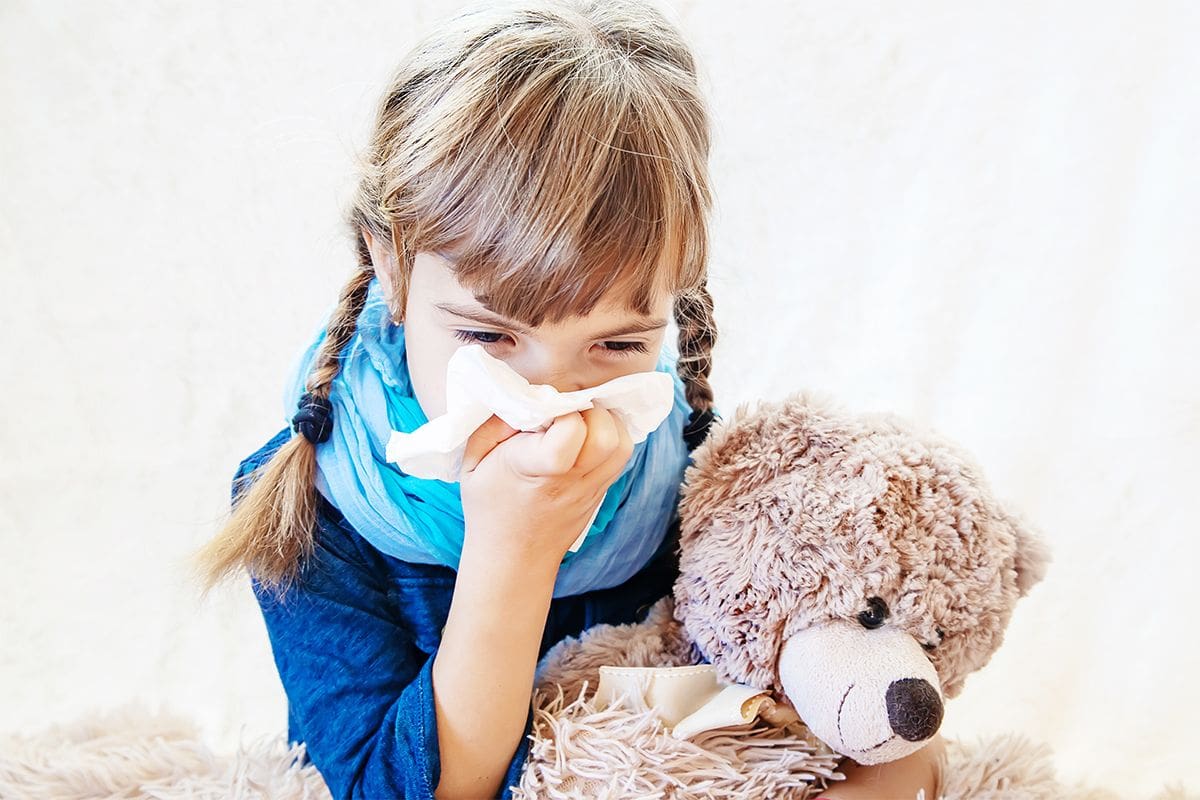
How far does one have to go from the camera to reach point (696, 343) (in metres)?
0.86

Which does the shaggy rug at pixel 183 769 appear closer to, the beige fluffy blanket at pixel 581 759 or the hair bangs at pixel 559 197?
the beige fluffy blanket at pixel 581 759

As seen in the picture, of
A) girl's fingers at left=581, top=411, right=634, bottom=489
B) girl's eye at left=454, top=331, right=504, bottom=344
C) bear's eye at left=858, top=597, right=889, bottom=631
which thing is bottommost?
bear's eye at left=858, top=597, right=889, bottom=631

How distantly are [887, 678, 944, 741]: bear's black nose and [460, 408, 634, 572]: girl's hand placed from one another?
0.20m

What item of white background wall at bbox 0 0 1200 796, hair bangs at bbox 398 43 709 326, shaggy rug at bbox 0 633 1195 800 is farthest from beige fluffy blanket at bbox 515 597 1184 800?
white background wall at bbox 0 0 1200 796

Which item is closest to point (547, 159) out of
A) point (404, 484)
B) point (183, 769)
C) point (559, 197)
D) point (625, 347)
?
point (559, 197)

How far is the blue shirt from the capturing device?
2.35ft

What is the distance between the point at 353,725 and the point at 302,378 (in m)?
0.25

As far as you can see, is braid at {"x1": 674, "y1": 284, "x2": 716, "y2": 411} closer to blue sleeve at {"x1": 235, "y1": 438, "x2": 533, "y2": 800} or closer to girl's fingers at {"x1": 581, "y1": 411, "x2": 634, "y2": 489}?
girl's fingers at {"x1": 581, "y1": 411, "x2": 634, "y2": 489}

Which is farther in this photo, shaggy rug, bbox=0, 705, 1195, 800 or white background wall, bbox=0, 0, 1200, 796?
white background wall, bbox=0, 0, 1200, 796

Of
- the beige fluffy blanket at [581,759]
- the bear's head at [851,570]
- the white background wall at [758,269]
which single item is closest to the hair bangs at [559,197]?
the bear's head at [851,570]

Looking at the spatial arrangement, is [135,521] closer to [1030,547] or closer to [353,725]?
[353,725]

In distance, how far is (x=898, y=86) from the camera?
1229 mm

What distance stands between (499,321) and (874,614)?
0.28 meters

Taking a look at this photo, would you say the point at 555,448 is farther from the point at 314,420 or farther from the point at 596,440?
the point at 314,420
